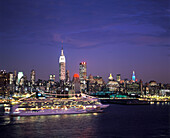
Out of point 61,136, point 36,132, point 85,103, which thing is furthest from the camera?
point 85,103

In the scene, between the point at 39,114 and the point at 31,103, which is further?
the point at 31,103

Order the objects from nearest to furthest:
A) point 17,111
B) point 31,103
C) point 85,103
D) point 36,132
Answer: point 36,132 → point 17,111 → point 31,103 → point 85,103

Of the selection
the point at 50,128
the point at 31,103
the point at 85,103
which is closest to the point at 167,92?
the point at 85,103

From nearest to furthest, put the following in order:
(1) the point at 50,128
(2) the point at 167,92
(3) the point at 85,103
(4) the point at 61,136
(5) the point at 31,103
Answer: (4) the point at 61,136 < (1) the point at 50,128 < (5) the point at 31,103 < (3) the point at 85,103 < (2) the point at 167,92

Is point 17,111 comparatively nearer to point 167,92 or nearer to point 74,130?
point 74,130

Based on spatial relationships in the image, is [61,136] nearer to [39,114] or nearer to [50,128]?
[50,128]

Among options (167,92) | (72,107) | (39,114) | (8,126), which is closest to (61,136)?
(8,126)
